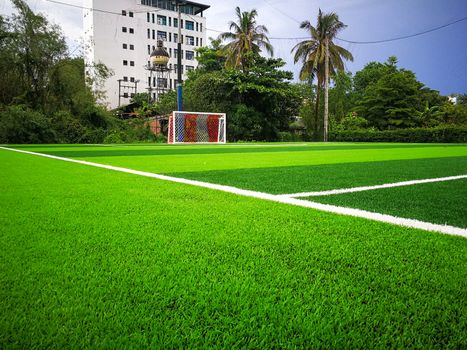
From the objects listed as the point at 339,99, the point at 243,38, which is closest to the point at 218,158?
the point at 243,38

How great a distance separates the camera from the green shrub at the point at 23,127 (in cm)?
1712

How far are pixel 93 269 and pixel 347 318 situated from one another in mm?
940

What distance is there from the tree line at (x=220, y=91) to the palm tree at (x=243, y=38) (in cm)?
7

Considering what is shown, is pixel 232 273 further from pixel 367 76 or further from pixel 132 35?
pixel 132 35

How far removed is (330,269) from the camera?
1.42m

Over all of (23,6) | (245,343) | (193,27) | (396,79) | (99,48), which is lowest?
(245,343)

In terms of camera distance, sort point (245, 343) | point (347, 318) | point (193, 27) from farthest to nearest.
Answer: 1. point (193, 27)
2. point (347, 318)
3. point (245, 343)

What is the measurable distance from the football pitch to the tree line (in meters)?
18.3

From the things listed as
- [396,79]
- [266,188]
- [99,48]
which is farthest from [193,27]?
[266,188]

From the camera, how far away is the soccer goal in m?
19.8

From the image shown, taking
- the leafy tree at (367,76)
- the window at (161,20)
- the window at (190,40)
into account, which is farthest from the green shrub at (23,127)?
the window at (190,40)

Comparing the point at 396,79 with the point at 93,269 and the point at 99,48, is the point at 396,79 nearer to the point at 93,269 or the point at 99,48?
the point at 93,269

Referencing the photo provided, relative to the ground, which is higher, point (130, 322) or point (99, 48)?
point (99, 48)

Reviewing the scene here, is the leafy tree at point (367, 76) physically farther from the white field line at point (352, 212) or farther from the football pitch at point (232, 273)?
the football pitch at point (232, 273)
